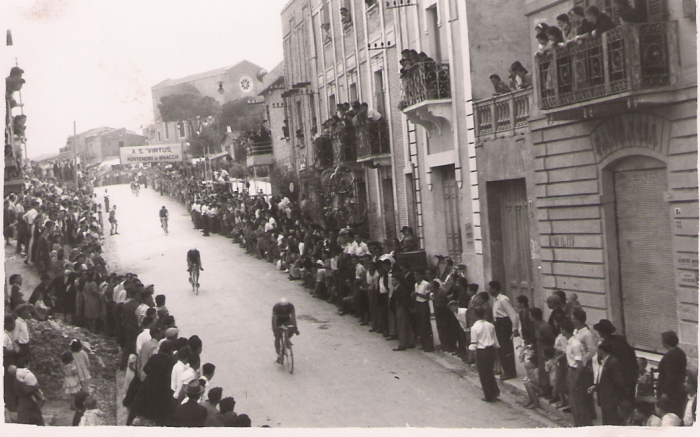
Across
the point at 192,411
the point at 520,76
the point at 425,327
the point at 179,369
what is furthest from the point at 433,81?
the point at 192,411

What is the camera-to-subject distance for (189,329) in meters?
18.8

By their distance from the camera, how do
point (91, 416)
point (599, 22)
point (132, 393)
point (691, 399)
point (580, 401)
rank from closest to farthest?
point (691, 399), point (580, 401), point (91, 416), point (132, 393), point (599, 22)

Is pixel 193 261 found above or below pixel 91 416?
above

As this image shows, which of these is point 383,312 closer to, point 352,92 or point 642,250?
point 642,250

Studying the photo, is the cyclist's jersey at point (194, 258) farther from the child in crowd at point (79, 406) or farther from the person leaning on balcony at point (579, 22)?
the person leaning on balcony at point (579, 22)

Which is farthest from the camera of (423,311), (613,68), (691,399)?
(423,311)

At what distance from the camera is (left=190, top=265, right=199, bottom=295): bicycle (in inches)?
886

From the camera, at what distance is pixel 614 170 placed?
13.6m

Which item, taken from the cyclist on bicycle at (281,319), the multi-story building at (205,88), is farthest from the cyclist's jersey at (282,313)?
the multi-story building at (205,88)

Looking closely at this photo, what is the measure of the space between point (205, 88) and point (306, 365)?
44.7 ft

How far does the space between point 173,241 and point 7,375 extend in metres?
21.1

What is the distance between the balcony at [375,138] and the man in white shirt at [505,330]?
1139cm

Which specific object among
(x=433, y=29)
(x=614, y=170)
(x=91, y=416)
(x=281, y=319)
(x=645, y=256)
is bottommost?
(x=91, y=416)

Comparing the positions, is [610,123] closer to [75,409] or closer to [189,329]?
[75,409]
